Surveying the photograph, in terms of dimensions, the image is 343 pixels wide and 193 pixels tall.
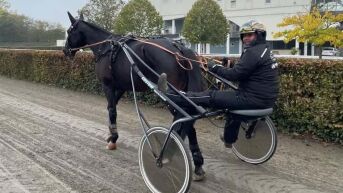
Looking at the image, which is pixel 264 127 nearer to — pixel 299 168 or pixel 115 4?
pixel 299 168

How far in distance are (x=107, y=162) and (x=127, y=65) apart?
1.46 m

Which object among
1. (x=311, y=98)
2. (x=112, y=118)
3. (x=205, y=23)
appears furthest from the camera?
(x=205, y=23)

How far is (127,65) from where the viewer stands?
6418 millimetres

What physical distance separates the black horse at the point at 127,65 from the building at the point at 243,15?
128ft

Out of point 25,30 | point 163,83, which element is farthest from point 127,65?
point 25,30

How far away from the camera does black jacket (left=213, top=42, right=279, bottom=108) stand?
473 cm

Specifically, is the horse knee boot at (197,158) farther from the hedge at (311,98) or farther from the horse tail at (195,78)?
the hedge at (311,98)

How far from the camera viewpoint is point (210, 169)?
5711 millimetres

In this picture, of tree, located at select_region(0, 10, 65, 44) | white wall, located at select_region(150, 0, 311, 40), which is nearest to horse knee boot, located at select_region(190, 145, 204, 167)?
white wall, located at select_region(150, 0, 311, 40)

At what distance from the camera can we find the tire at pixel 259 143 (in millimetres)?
5664

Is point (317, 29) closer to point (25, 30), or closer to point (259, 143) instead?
point (259, 143)

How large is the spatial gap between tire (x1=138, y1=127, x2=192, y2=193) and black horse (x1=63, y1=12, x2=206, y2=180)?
345mm

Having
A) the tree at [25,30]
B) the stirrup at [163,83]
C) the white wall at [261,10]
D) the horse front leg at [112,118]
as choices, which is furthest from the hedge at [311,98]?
the tree at [25,30]

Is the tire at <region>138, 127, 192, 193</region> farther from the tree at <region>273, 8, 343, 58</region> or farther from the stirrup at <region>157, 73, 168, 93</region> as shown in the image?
the tree at <region>273, 8, 343, 58</region>
